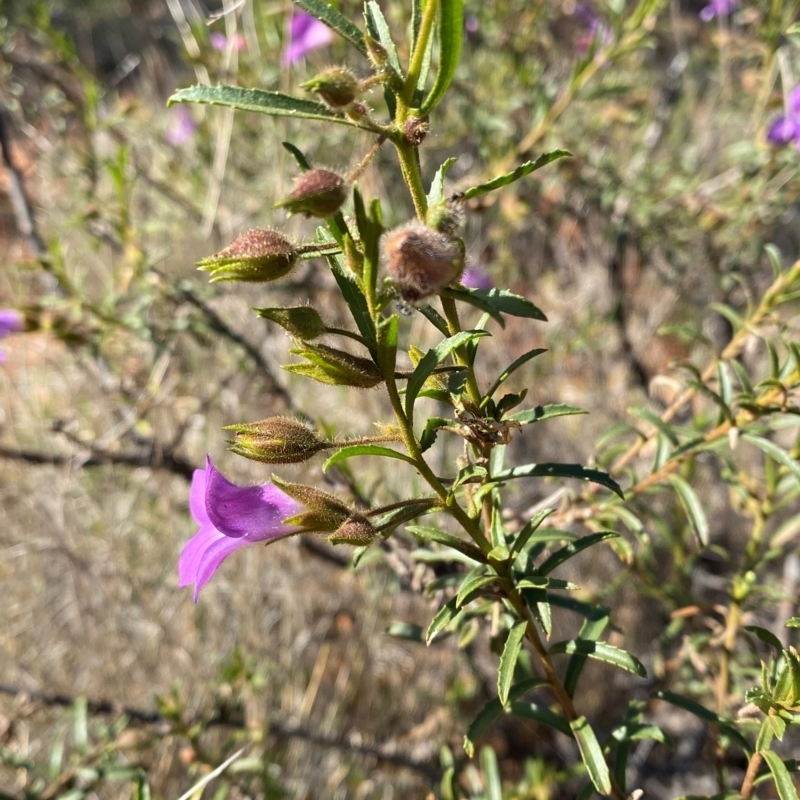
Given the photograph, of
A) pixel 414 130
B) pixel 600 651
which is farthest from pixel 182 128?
pixel 600 651

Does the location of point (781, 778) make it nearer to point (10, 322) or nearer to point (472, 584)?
point (472, 584)

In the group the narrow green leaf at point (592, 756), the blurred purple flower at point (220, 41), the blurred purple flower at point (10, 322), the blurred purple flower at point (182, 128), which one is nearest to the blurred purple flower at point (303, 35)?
the blurred purple flower at point (220, 41)

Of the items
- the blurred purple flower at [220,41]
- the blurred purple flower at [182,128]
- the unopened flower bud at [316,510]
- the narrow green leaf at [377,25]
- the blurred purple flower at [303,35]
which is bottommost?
the unopened flower bud at [316,510]

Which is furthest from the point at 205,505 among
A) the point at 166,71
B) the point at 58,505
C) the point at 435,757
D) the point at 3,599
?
the point at 166,71

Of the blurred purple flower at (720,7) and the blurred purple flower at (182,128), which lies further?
the blurred purple flower at (182,128)

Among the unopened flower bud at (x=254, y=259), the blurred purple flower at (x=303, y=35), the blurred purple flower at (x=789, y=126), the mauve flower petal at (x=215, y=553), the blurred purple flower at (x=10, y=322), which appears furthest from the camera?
the blurred purple flower at (x=303, y=35)

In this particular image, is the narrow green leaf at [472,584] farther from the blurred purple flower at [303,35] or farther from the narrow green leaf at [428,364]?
the blurred purple flower at [303,35]

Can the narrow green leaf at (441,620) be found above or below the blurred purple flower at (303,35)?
below

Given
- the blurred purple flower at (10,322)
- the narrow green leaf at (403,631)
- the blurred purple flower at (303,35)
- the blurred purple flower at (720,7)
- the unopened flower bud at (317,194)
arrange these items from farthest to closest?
the blurred purple flower at (720,7)
the blurred purple flower at (303,35)
the blurred purple flower at (10,322)
the narrow green leaf at (403,631)
the unopened flower bud at (317,194)
